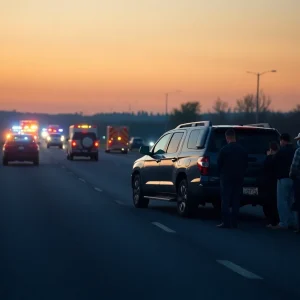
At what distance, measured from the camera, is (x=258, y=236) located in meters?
15.0

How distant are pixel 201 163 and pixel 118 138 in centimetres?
6591

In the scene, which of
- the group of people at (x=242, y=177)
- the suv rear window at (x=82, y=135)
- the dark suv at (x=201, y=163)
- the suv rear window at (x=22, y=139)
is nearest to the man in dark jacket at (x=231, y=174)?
the group of people at (x=242, y=177)

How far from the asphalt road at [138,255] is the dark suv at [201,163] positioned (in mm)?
493

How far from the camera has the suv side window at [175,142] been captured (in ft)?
62.8

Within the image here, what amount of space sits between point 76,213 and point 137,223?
2.55 m

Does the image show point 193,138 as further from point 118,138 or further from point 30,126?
point 30,126

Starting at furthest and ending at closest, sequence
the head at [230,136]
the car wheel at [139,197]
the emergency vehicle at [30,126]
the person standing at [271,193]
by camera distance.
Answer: the emergency vehicle at [30,126], the car wheel at [139,197], the person standing at [271,193], the head at [230,136]

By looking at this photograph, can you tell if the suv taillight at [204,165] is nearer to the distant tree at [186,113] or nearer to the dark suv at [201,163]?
the dark suv at [201,163]

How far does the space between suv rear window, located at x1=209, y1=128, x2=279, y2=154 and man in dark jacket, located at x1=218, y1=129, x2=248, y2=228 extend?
1.36 meters

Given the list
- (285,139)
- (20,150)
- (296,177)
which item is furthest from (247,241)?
(20,150)

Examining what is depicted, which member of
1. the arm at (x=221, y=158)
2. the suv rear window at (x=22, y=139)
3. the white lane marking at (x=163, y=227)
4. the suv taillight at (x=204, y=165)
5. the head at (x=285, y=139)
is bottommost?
the white lane marking at (x=163, y=227)

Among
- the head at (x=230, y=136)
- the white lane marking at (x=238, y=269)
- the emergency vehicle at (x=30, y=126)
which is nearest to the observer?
the white lane marking at (x=238, y=269)

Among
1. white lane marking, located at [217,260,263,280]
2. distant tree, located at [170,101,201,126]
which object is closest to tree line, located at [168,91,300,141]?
distant tree, located at [170,101,201,126]

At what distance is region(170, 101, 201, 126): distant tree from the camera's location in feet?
478
